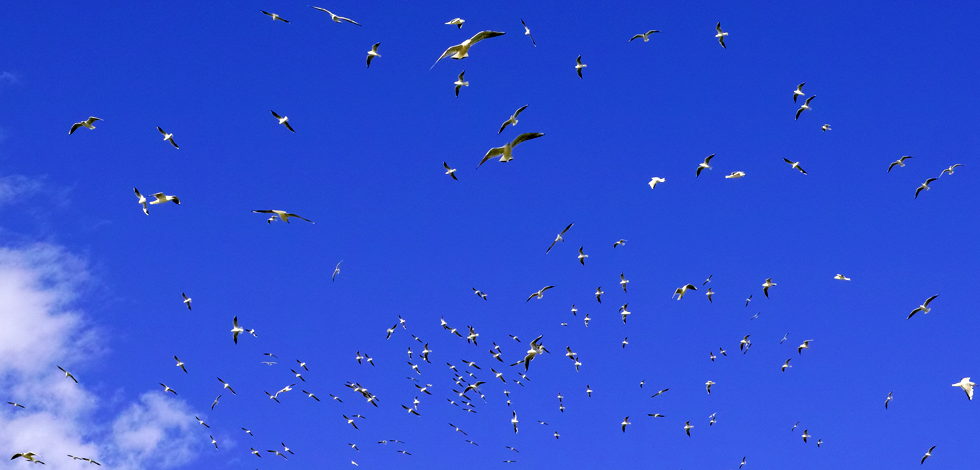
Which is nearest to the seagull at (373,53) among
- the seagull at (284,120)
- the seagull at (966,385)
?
the seagull at (284,120)

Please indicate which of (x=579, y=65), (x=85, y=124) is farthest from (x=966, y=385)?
(x=85, y=124)

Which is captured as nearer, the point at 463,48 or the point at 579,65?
the point at 463,48

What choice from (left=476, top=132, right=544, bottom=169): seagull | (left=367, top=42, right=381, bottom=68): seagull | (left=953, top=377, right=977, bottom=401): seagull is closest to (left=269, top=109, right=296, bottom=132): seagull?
(left=367, top=42, right=381, bottom=68): seagull

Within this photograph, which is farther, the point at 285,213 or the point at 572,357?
the point at 572,357

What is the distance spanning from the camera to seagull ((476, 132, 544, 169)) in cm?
2073

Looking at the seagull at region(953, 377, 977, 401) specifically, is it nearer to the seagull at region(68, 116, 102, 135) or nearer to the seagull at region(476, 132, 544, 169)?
the seagull at region(476, 132, 544, 169)

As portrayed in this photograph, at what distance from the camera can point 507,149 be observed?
23.4 meters

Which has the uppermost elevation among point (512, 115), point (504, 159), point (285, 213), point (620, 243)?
point (620, 243)

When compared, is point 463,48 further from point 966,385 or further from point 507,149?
point 966,385

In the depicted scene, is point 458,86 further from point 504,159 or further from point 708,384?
point 708,384

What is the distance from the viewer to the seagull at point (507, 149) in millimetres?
20730

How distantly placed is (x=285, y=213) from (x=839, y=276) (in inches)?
1375

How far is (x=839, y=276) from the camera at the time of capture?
48.8 meters

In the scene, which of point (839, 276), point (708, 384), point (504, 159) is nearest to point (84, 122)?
point (504, 159)
